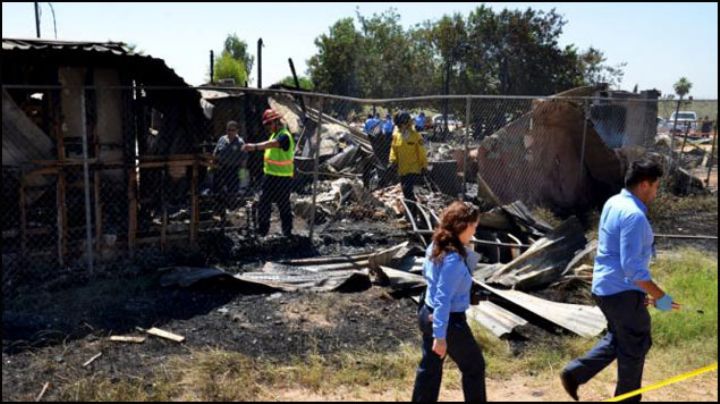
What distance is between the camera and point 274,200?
881cm

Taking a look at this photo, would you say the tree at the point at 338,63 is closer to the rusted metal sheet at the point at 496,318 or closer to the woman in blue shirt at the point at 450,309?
the rusted metal sheet at the point at 496,318

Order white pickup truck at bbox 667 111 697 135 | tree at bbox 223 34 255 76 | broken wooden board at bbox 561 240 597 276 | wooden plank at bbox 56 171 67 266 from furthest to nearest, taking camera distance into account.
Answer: tree at bbox 223 34 255 76, white pickup truck at bbox 667 111 697 135, broken wooden board at bbox 561 240 597 276, wooden plank at bbox 56 171 67 266

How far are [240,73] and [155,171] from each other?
24.1 m

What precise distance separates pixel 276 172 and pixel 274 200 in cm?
40

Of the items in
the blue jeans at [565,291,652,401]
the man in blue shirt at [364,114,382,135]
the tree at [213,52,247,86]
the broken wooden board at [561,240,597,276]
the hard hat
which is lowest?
the broken wooden board at [561,240,597,276]

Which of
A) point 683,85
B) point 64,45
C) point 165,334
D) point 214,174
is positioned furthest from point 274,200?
point 683,85

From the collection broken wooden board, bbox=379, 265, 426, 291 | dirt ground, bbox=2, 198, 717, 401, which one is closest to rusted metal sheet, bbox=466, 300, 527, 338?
dirt ground, bbox=2, 198, 717, 401

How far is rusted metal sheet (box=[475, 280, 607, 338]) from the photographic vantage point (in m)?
5.92

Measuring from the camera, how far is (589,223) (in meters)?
10.7

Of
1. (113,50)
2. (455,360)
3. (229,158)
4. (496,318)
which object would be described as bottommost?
(496,318)

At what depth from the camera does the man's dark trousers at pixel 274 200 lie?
8.71m

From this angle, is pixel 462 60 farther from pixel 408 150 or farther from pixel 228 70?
pixel 408 150

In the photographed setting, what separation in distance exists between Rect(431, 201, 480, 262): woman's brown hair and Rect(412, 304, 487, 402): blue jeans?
367 mm

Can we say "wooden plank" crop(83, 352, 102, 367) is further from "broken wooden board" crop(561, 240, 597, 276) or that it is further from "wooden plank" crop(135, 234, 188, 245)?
"broken wooden board" crop(561, 240, 597, 276)
